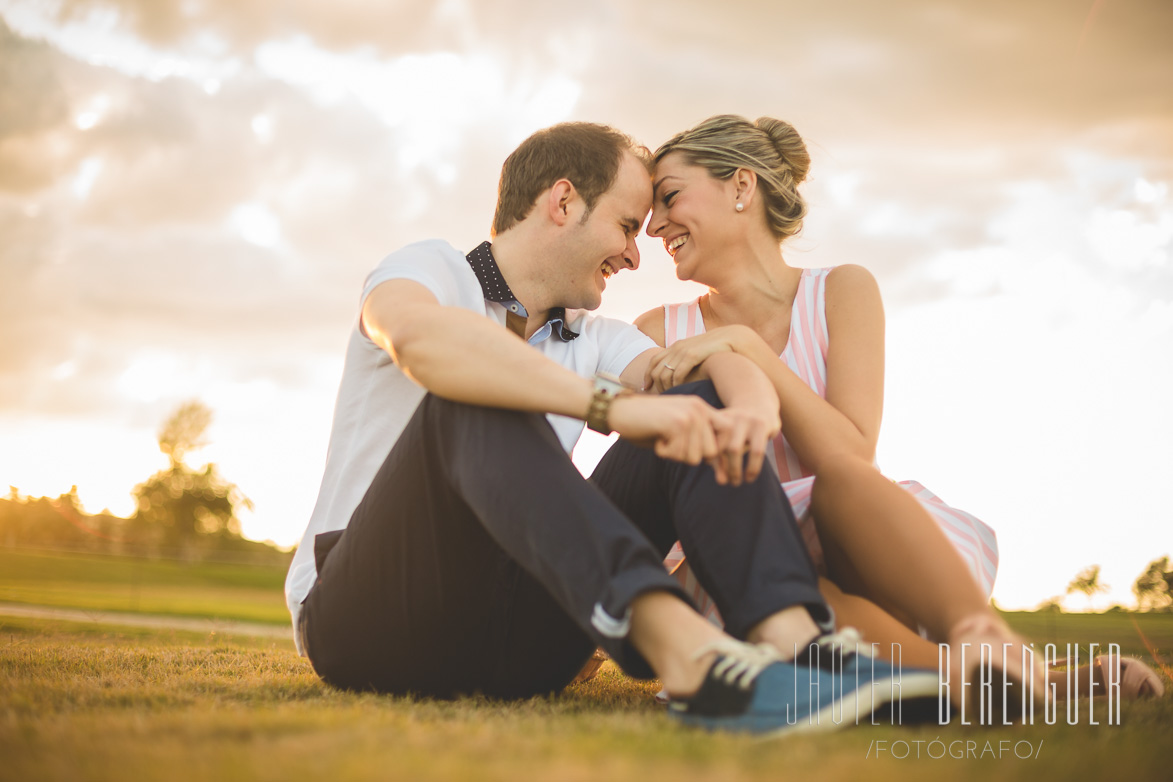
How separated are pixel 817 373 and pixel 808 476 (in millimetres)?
559

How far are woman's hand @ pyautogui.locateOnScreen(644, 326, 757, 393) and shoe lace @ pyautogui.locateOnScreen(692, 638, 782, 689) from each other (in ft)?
3.29

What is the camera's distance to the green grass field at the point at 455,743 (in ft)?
3.45

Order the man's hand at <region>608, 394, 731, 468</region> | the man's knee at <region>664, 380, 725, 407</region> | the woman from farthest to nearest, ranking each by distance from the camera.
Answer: the man's knee at <region>664, 380, 725, 407</region> < the woman < the man's hand at <region>608, 394, 731, 468</region>

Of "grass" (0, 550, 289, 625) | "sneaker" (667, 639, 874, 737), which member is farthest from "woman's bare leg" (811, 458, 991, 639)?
"grass" (0, 550, 289, 625)

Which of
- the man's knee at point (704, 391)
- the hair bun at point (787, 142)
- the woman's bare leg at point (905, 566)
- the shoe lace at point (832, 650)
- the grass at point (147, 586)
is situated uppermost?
the hair bun at point (787, 142)

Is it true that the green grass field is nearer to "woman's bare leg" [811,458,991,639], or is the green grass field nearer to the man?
the man

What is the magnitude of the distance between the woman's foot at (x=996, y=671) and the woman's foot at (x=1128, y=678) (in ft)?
2.63

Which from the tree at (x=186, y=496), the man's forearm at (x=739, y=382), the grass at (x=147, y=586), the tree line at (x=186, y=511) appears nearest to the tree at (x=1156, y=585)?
the man's forearm at (x=739, y=382)

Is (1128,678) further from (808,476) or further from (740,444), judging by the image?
(740,444)

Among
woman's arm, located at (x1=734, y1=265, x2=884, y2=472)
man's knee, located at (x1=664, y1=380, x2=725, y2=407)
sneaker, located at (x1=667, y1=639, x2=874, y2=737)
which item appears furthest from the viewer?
woman's arm, located at (x1=734, y1=265, x2=884, y2=472)

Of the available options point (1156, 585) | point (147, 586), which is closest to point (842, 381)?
point (1156, 585)

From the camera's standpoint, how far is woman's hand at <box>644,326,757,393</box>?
2268mm

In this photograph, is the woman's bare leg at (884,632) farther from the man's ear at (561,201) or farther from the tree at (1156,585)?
the tree at (1156,585)

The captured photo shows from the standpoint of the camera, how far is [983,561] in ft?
7.22
